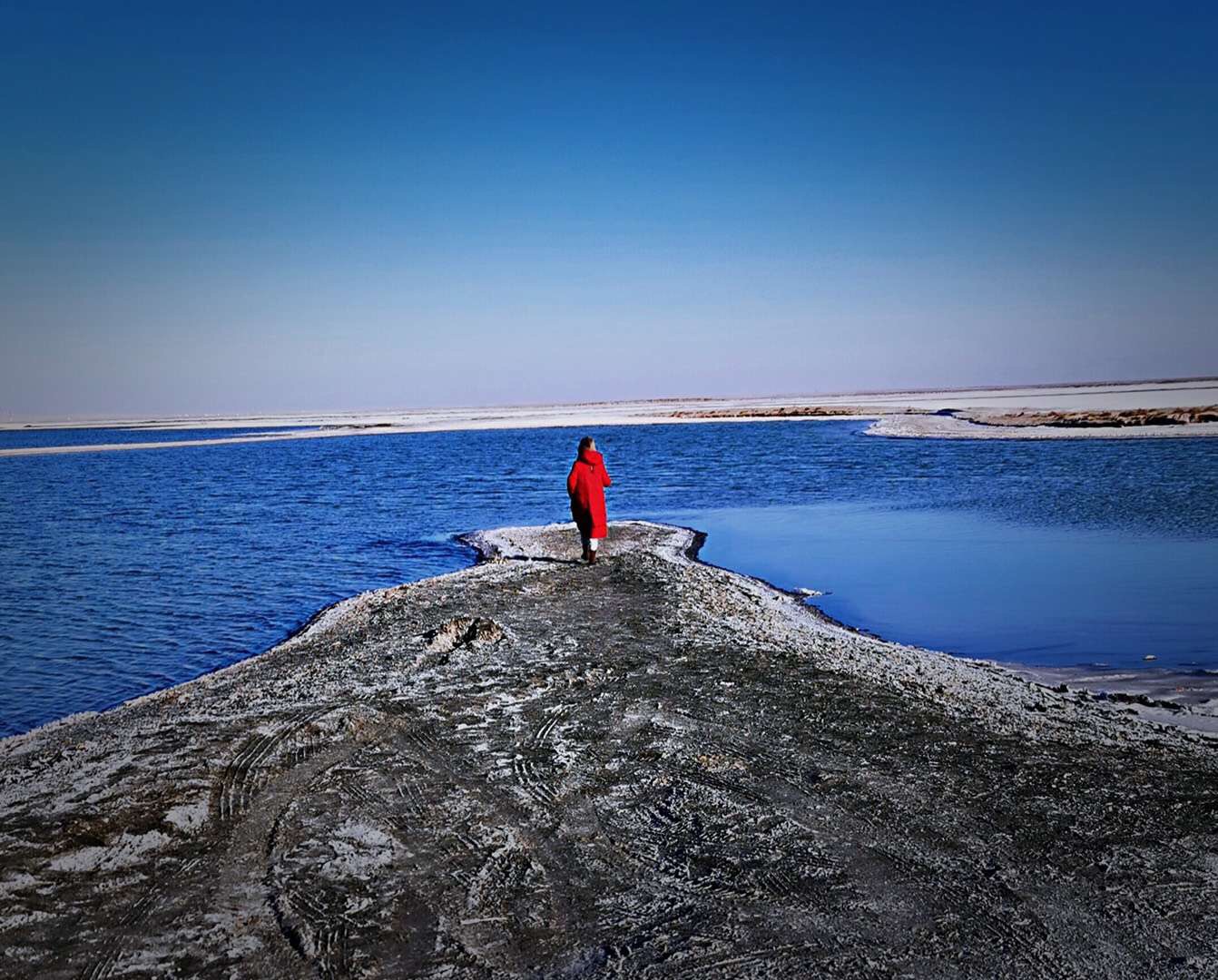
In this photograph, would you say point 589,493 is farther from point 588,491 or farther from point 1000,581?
point 1000,581

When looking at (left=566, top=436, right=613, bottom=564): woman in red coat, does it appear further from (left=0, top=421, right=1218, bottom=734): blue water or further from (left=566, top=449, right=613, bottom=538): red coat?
(left=0, top=421, right=1218, bottom=734): blue water

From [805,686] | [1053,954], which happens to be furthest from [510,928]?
[805,686]

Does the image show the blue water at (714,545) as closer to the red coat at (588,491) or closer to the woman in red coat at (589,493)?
the woman in red coat at (589,493)

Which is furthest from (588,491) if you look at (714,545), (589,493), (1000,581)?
(1000,581)

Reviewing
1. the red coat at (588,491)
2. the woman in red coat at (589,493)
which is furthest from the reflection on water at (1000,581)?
the red coat at (588,491)

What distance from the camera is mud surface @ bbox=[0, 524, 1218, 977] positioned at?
3.95 m

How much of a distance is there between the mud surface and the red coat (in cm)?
544

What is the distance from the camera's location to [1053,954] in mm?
3818

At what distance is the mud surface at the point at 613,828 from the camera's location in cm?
395

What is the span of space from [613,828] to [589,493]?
29.9 ft

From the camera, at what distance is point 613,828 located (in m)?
5.16

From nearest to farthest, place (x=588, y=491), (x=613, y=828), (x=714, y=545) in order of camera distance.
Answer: (x=613, y=828), (x=588, y=491), (x=714, y=545)

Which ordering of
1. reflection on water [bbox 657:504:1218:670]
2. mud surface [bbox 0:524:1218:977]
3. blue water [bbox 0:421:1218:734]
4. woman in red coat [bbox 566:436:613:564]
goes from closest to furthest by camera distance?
mud surface [bbox 0:524:1218:977] < reflection on water [bbox 657:504:1218:670] < blue water [bbox 0:421:1218:734] < woman in red coat [bbox 566:436:613:564]

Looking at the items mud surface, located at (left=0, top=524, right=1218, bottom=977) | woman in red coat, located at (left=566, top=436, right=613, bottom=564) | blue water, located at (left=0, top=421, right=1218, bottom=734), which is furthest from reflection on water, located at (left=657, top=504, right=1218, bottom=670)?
woman in red coat, located at (left=566, top=436, right=613, bottom=564)
